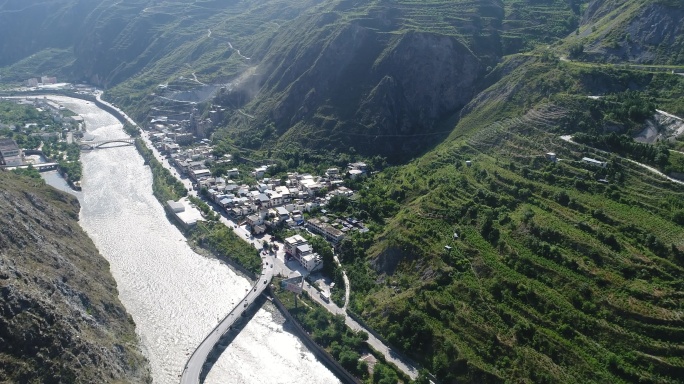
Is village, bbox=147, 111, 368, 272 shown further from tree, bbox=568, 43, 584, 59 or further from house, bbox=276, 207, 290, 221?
tree, bbox=568, 43, 584, 59

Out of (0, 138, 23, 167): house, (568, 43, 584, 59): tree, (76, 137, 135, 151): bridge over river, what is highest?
(568, 43, 584, 59): tree

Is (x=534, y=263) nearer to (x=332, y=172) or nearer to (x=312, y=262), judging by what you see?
(x=312, y=262)

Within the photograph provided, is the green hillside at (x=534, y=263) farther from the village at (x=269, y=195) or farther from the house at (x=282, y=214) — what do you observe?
the house at (x=282, y=214)

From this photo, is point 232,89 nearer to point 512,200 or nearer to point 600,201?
point 512,200

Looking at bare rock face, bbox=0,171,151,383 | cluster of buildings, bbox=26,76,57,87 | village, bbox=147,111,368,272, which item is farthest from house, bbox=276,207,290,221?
cluster of buildings, bbox=26,76,57,87

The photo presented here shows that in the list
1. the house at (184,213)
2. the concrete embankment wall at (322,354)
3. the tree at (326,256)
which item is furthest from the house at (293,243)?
the house at (184,213)

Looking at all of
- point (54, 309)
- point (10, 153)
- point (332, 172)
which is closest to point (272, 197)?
point (332, 172)

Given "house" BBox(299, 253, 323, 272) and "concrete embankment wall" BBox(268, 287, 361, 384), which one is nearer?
"concrete embankment wall" BBox(268, 287, 361, 384)
